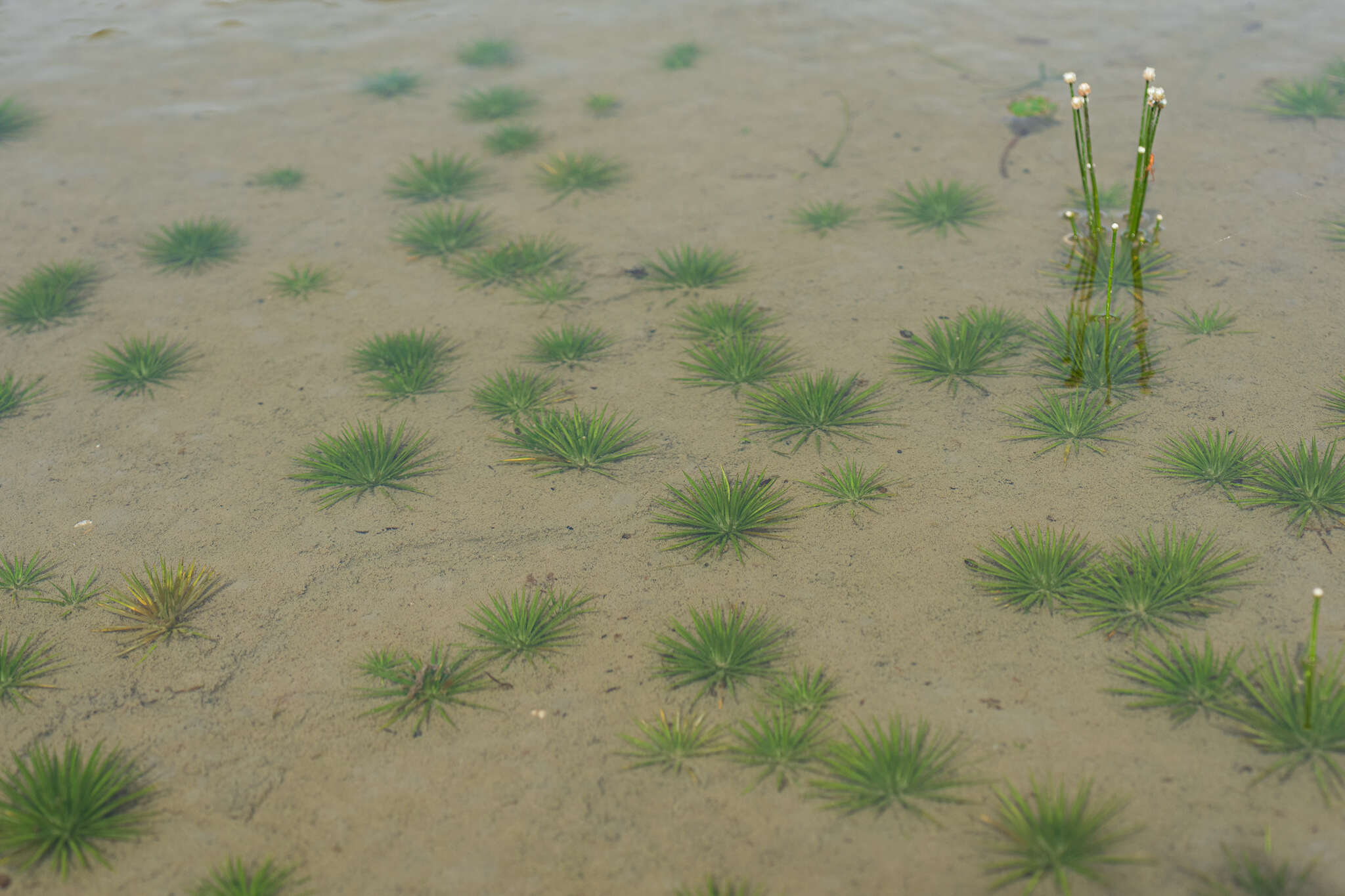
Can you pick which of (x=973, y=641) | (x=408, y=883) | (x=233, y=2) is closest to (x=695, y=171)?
(x=973, y=641)

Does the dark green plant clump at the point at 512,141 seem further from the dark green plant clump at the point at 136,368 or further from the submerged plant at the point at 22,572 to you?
the submerged plant at the point at 22,572

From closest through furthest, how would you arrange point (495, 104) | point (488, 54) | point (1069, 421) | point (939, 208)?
point (1069, 421), point (939, 208), point (495, 104), point (488, 54)

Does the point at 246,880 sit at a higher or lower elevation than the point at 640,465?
lower

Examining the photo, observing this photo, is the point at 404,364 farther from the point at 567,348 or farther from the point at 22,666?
the point at 22,666

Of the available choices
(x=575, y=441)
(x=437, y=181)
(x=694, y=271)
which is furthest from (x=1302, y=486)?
(x=437, y=181)

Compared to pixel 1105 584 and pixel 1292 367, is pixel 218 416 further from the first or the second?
pixel 1292 367

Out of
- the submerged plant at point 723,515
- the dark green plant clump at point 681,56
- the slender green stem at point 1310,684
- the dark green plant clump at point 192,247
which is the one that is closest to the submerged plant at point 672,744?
the submerged plant at point 723,515
